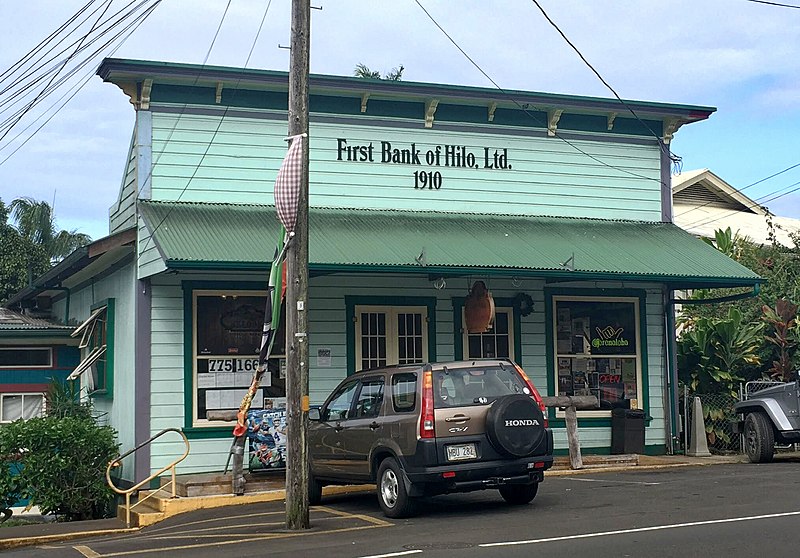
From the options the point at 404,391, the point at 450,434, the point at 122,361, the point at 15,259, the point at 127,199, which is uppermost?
the point at 15,259

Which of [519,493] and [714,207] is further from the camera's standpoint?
[714,207]

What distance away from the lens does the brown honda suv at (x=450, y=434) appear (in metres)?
12.2

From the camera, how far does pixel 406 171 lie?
19172mm

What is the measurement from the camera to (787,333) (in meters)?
22.9

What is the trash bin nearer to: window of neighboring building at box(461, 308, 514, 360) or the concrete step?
window of neighboring building at box(461, 308, 514, 360)

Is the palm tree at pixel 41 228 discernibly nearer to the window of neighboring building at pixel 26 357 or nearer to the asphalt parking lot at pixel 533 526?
the window of neighboring building at pixel 26 357

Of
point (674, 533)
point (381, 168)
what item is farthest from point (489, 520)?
point (381, 168)

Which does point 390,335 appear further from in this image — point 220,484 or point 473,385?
point 473,385

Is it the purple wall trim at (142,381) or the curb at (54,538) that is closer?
the curb at (54,538)

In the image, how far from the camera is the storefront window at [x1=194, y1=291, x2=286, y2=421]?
17062mm

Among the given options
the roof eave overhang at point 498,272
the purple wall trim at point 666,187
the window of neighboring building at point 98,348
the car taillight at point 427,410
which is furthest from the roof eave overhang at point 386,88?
the car taillight at point 427,410

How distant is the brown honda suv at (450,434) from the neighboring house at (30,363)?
11.1 m

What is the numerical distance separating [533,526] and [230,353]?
292 inches

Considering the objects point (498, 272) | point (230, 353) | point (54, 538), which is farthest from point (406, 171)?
point (54, 538)
